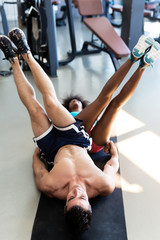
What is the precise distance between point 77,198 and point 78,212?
0.33ft

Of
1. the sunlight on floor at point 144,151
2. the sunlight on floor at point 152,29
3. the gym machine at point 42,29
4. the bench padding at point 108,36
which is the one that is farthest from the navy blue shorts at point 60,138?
the sunlight on floor at point 152,29

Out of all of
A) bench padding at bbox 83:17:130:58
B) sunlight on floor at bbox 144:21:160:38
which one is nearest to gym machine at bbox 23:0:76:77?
bench padding at bbox 83:17:130:58

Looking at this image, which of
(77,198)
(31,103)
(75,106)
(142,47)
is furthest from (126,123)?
(77,198)

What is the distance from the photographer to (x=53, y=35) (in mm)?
4012

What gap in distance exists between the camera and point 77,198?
5.16 feet

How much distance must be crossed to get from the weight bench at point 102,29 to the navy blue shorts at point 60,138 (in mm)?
2386

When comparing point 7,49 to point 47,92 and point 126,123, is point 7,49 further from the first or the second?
point 126,123

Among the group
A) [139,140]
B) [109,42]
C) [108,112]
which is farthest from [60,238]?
[109,42]

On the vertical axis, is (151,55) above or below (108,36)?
above

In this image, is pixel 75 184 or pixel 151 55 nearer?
pixel 75 184

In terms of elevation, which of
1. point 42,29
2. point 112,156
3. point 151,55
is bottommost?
point 112,156

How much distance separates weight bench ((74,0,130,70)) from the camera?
4.19m

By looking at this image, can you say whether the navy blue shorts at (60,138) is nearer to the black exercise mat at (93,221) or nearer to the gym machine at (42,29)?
the black exercise mat at (93,221)

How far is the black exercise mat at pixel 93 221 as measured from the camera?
5.47 ft
